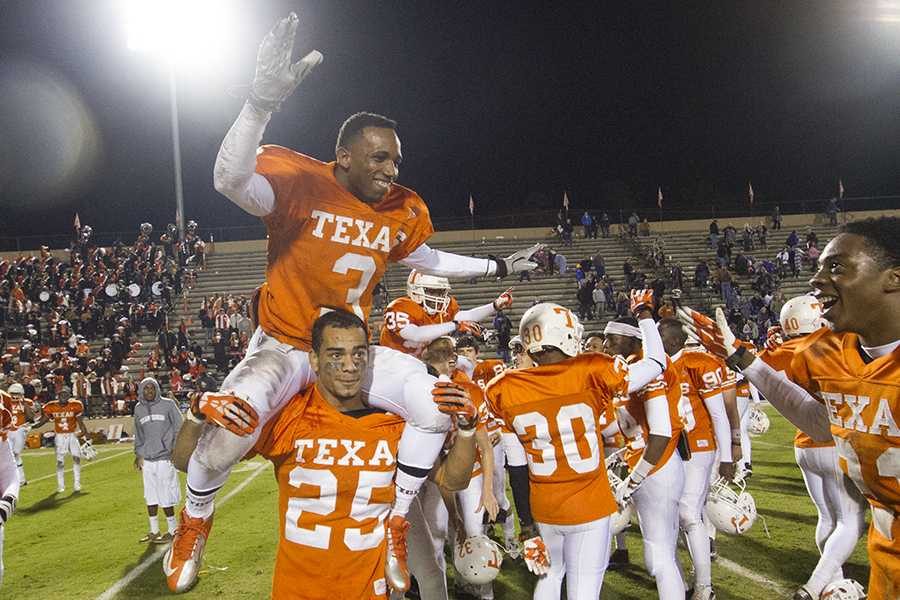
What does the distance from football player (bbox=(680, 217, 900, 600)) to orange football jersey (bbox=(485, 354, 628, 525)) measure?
1707 mm

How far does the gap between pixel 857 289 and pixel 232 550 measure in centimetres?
857

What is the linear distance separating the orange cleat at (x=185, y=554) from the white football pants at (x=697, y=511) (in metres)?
3.85

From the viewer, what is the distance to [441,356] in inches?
274

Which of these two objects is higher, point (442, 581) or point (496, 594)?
point (442, 581)

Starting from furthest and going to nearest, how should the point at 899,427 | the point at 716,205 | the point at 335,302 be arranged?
the point at 716,205 < the point at 335,302 < the point at 899,427

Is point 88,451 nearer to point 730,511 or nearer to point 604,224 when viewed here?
point 730,511

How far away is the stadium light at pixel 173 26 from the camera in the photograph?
3262 cm

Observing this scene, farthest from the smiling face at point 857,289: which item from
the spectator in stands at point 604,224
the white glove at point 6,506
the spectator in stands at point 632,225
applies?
the spectator in stands at point 604,224

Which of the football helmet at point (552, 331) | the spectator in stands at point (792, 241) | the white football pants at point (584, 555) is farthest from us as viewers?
the spectator in stands at point (792, 241)

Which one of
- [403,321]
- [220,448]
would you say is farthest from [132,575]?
[220,448]

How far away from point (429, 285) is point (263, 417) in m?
3.60

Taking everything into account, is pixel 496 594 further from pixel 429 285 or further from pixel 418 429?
pixel 418 429

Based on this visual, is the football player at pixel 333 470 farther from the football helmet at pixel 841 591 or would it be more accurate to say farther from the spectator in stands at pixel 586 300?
the spectator in stands at pixel 586 300

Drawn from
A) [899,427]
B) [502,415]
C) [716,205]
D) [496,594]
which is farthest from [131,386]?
[716,205]
